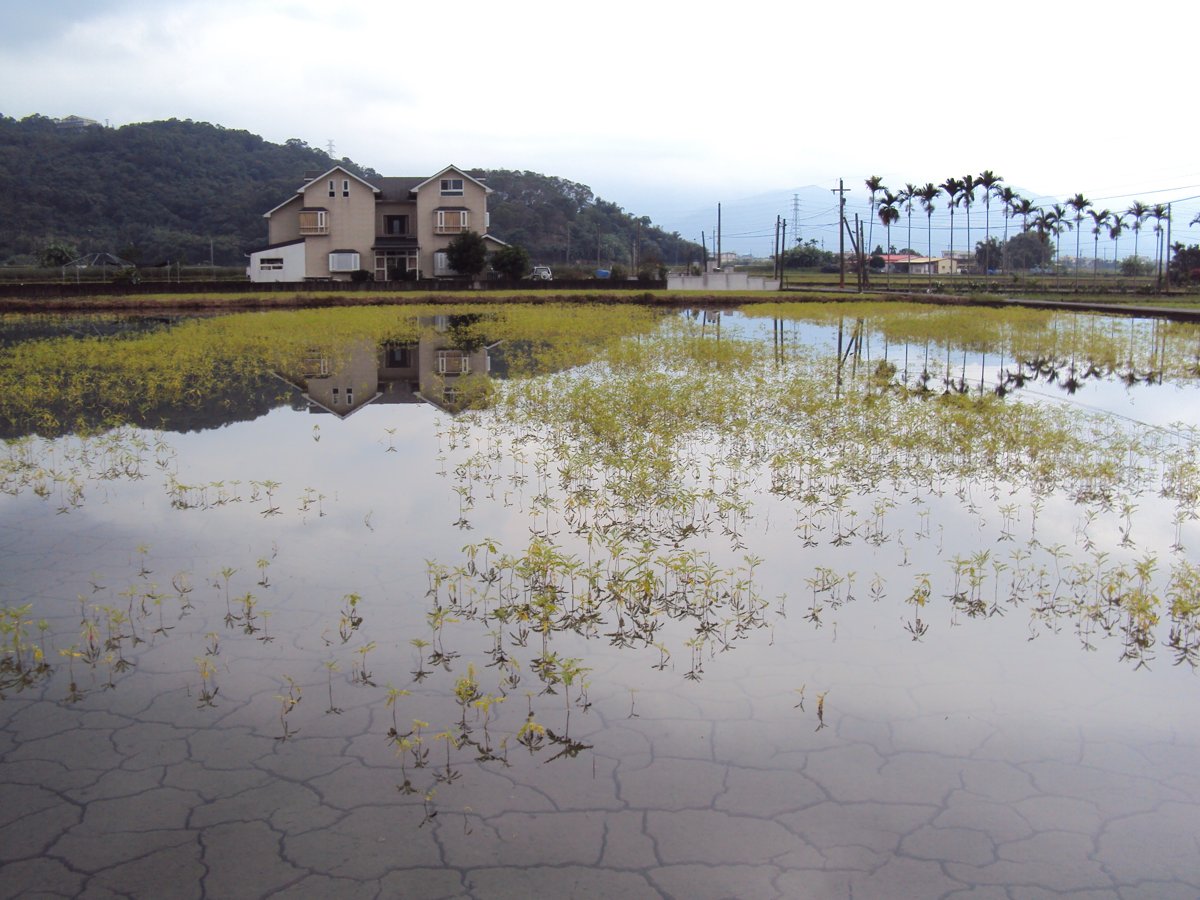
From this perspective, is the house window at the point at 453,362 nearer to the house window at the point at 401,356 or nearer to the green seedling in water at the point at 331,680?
the house window at the point at 401,356

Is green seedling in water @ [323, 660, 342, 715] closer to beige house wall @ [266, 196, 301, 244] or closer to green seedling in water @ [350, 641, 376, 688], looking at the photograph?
green seedling in water @ [350, 641, 376, 688]

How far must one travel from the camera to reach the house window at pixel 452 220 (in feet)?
158

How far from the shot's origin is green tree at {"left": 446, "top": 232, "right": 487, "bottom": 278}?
4428cm

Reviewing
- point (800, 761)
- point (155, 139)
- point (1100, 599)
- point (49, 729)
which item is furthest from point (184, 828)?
point (155, 139)

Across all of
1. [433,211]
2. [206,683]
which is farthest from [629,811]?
[433,211]

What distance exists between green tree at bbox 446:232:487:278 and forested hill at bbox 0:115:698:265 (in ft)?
58.4

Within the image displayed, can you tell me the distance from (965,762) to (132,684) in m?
3.97

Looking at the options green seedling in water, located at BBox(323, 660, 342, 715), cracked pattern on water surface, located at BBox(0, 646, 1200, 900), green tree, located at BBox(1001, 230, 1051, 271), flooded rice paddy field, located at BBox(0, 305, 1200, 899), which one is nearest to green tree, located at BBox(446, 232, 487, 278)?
flooded rice paddy field, located at BBox(0, 305, 1200, 899)

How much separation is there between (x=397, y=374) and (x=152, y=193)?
179ft

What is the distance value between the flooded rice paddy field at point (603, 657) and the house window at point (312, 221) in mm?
38183

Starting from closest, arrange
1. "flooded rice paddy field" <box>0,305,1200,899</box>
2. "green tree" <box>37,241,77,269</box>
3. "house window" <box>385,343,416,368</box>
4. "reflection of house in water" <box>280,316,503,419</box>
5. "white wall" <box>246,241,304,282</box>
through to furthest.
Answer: "flooded rice paddy field" <box>0,305,1200,899</box> → "reflection of house in water" <box>280,316,503,419</box> → "house window" <box>385,343,416,368</box> → "white wall" <box>246,241,304,282</box> → "green tree" <box>37,241,77,269</box>

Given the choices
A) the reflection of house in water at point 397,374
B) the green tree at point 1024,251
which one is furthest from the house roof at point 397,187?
the green tree at point 1024,251

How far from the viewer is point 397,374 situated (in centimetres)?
1644

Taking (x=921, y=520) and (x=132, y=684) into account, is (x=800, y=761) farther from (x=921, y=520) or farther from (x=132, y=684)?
(x=921, y=520)
